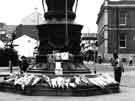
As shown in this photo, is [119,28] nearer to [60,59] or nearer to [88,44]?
[88,44]

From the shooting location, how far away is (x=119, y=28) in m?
67.5

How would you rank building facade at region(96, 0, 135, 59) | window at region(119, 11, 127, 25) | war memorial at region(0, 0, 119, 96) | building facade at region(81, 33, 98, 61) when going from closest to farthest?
war memorial at region(0, 0, 119, 96), building facade at region(81, 33, 98, 61), building facade at region(96, 0, 135, 59), window at region(119, 11, 127, 25)

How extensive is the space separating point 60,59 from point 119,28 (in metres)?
54.8

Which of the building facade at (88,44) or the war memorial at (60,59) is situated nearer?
the war memorial at (60,59)

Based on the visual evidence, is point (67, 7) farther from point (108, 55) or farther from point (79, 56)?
point (108, 55)

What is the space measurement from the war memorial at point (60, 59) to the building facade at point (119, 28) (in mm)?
53160

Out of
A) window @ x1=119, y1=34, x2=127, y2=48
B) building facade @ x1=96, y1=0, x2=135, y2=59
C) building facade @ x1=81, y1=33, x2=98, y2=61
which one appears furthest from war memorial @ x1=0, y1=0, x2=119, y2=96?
window @ x1=119, y1=34, x2=127, y2=48

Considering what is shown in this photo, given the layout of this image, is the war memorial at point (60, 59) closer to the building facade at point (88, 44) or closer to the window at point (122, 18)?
the building facade at point (88, 44)

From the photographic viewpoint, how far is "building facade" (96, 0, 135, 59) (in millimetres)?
67000

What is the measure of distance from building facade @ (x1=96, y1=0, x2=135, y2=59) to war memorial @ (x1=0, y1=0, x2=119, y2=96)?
53160 mm

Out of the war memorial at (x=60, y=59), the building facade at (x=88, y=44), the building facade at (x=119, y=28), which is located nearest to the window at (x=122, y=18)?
Result: the building facade at (x=119, y=28)

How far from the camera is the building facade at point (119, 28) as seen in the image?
67000mm

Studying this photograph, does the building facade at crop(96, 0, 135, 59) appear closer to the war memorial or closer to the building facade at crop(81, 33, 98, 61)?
the building facade at crop(81, 33, 98, 61)

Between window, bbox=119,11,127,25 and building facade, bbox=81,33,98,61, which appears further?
→ window, bbox=119,11,127,25
